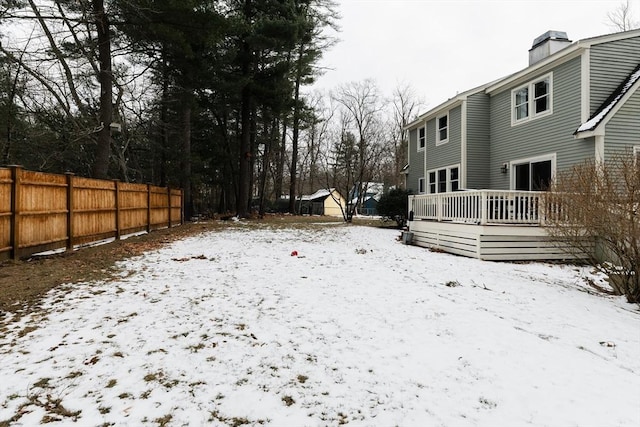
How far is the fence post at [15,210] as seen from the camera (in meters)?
5.87

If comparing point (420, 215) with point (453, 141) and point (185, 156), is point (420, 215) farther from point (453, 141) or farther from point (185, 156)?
point (185, 156)

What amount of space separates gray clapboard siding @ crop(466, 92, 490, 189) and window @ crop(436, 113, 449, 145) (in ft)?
4.36

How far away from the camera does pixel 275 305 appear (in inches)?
166

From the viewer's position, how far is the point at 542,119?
1034 centimetres

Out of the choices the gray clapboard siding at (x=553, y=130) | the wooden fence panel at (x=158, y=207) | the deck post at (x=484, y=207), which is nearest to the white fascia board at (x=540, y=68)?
the gray clapboard siding at (x=553, y=130)

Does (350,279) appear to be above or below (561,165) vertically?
below

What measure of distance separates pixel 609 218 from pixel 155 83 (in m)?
17.7

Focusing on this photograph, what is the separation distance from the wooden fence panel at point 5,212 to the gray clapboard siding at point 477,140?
12.6 m

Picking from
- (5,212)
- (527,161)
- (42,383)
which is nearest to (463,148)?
(527,161)

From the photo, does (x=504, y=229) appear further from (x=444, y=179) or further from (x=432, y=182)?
(x=432, y=182)

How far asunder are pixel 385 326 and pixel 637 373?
6.72 feet

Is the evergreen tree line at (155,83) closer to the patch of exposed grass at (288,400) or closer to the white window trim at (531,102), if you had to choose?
the white window trim at (531,102)

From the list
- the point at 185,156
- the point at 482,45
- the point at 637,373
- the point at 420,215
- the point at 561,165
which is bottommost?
the point at 637,373

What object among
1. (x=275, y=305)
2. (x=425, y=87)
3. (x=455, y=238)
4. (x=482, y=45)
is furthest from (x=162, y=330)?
(x=425, y=87)
